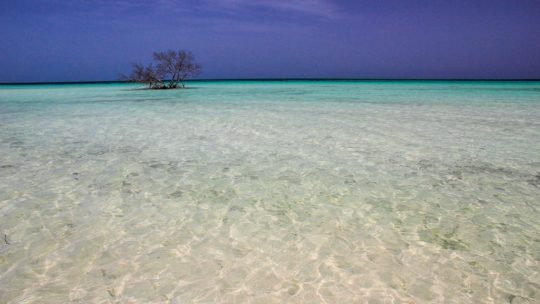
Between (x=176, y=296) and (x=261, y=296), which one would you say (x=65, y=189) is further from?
(x=261, y=296)

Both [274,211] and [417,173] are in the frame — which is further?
[417,173]

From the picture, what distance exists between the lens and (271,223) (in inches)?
149

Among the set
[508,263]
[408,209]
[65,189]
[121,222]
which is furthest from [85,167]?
[508,263]

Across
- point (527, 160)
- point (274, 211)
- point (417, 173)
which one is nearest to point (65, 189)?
point (274, 211)

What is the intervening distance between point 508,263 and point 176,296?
2.68 meters

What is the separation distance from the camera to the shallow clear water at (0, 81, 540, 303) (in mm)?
2650

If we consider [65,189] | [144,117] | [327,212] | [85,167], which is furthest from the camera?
[144,117]

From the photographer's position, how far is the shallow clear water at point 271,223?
2650 mm

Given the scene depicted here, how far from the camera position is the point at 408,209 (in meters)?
4.11

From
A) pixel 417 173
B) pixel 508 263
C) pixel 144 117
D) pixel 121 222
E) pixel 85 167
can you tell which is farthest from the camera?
pixel 144 117

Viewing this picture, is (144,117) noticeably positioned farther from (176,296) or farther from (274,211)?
(176,296)

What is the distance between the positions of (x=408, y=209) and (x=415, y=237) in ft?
2.46

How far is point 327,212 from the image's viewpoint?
4031 mm

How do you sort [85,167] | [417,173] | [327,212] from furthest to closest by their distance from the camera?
[85,167]
[417,173]
[327,212]
